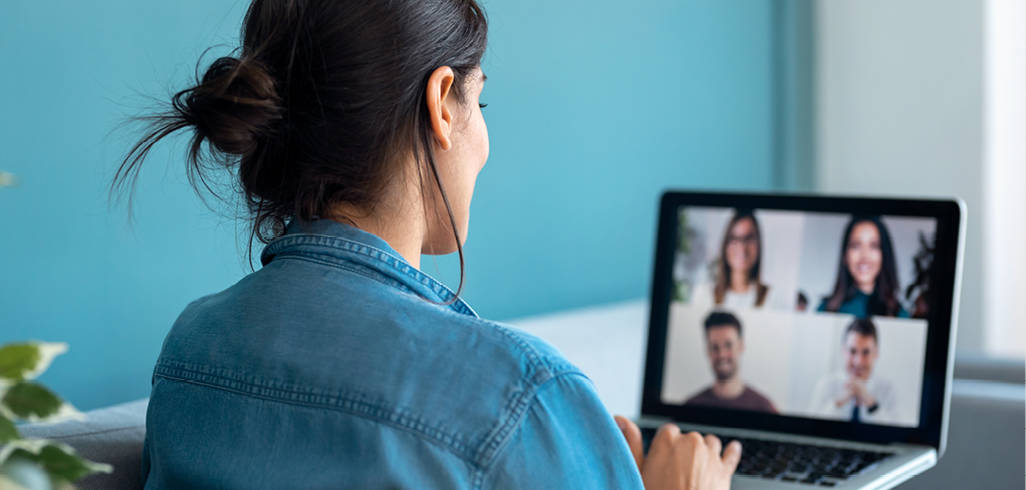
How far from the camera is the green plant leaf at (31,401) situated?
0.39 meters

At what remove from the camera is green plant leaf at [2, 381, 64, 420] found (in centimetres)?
39

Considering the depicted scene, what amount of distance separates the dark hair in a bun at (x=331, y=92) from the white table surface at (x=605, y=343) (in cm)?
121

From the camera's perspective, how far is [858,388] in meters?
1.28

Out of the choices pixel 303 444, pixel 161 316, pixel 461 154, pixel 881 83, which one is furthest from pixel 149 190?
pixel 881 83

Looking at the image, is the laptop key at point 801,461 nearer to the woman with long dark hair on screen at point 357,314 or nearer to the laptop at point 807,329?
the laptop at point 807,329

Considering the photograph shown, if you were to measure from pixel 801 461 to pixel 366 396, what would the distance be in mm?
691

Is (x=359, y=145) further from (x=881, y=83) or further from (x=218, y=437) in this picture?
(x=881, y=83)

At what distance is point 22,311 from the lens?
133 cm

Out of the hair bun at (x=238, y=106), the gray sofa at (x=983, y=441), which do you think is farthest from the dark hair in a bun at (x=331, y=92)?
the gray sofa at (x=983, y=441)

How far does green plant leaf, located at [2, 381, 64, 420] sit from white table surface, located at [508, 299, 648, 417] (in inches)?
64.8

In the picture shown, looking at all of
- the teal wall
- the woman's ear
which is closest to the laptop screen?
the teal wall

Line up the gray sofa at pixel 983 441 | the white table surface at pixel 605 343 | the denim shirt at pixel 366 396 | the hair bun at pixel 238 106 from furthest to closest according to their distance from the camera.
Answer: the white table surface at pixel 605 343
the gray sofa at pixel 983 441
the hair bun at pixel 238 106
the denim shirt at pixel 366 396

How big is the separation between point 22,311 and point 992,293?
2577mm

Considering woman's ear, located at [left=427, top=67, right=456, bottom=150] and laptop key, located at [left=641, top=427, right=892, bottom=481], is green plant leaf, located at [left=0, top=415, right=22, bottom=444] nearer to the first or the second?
woman's ear, located at [left=427, top=67, right=456, bottom=150]
